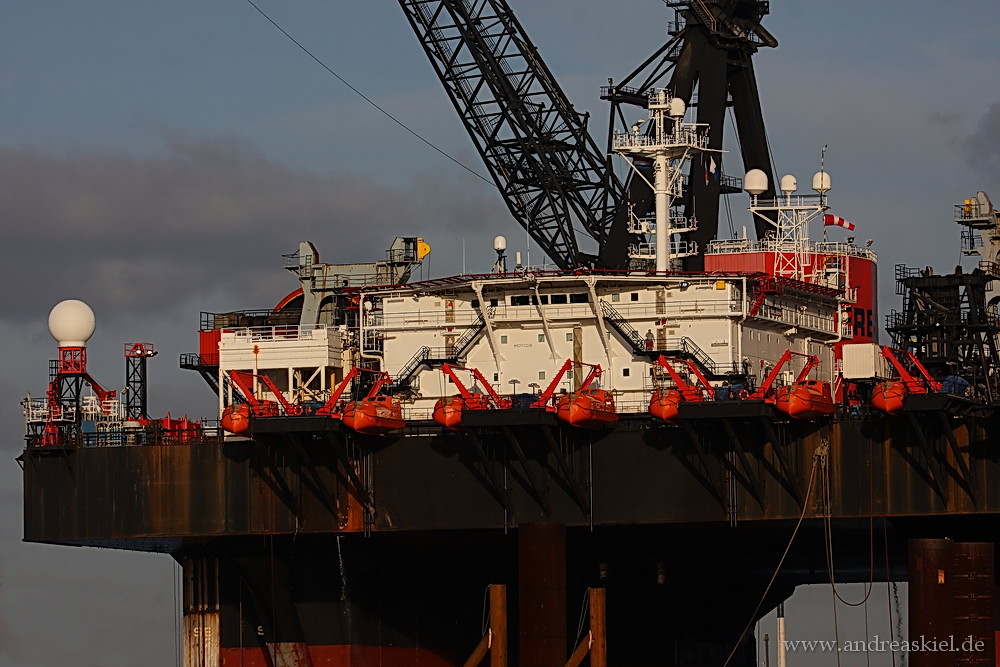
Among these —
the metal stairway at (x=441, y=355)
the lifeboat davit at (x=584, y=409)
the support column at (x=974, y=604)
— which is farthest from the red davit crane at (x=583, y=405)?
the support column at (x=974, y=604)

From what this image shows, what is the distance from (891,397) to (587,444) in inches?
410

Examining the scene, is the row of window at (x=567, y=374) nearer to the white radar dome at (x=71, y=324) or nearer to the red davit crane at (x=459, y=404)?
the red davit crane at (x=459, y=404)

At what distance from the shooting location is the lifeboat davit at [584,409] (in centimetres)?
6775

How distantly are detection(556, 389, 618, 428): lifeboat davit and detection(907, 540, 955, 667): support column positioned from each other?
35.2 feet

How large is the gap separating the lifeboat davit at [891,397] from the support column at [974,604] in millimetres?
4865

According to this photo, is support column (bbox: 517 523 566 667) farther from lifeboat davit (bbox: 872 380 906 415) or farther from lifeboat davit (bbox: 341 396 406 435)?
lifeboat davit (bbox: 872 380 906 415)

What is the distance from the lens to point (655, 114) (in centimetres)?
8031

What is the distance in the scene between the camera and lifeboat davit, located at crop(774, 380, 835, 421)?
66.4 metres

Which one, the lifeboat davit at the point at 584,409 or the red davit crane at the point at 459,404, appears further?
the red davit crane at the point at 459,404

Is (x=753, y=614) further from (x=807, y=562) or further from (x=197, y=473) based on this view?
(x=197, y=473)

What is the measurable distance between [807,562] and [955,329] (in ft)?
42.0

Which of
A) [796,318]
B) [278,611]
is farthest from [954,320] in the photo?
[278,611]

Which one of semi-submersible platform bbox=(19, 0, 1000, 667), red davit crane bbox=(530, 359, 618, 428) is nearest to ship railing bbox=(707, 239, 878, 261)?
semi-submersible platform bbox=(19, 0, 1000, 667)

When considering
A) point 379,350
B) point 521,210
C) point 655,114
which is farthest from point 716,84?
point 379,350
